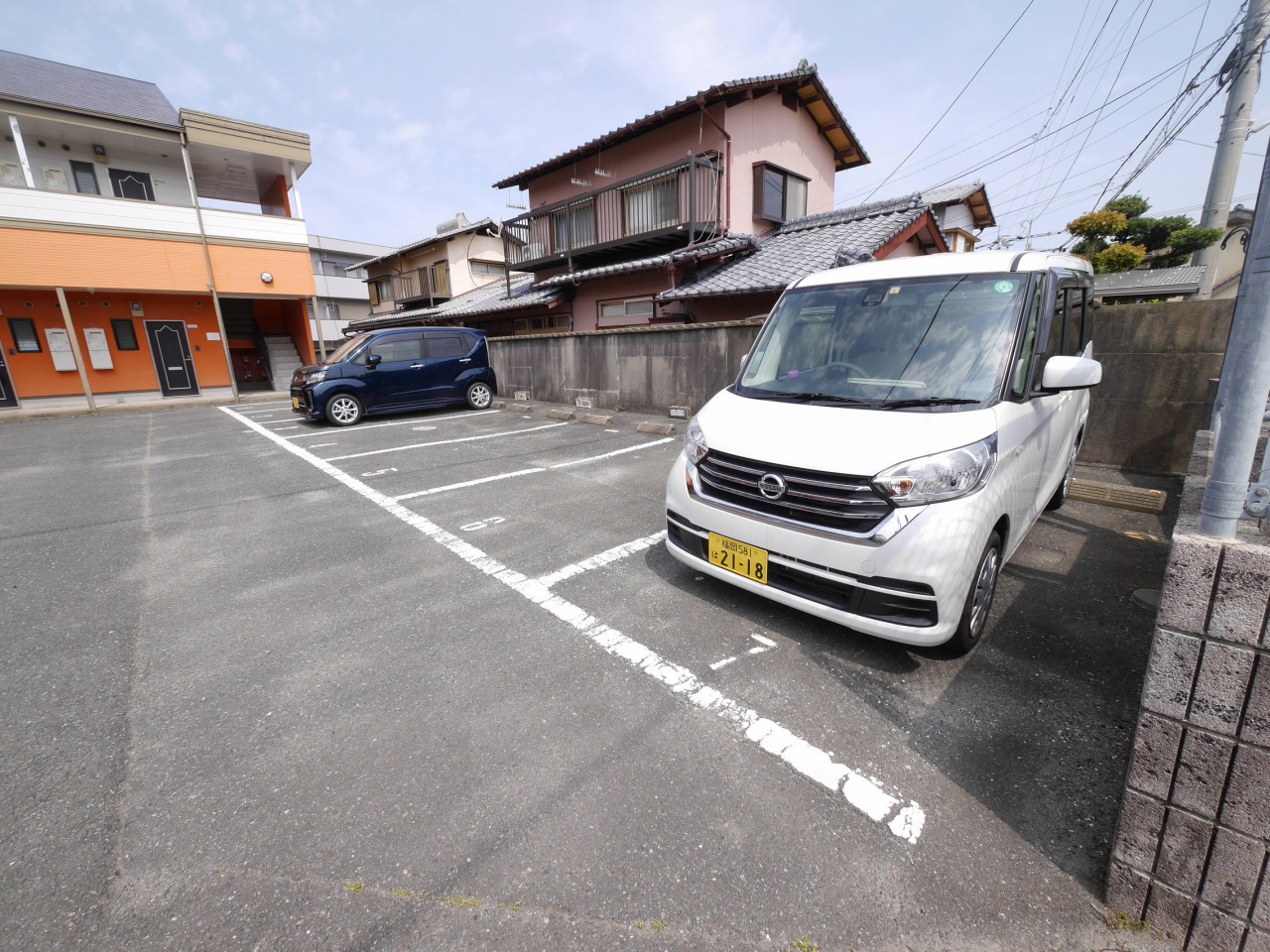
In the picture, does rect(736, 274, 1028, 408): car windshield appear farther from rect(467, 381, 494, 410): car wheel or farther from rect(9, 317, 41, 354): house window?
rect(9, 317, 41, 354): house window

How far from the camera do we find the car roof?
296cm

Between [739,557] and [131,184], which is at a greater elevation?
[131,184]

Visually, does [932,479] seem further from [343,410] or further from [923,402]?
[343,410]

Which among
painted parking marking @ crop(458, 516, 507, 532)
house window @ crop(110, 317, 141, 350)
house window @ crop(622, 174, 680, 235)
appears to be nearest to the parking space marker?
painted parking marking @ crop(458, 516, 507, 532)

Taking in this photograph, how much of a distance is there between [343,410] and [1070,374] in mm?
10056

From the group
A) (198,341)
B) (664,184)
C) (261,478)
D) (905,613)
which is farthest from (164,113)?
(905,613)

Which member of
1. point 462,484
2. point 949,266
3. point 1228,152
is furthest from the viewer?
point 1228,152

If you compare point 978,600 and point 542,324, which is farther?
point 542,324

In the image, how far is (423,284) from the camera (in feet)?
72.2

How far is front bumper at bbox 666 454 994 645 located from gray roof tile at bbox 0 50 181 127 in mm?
18386

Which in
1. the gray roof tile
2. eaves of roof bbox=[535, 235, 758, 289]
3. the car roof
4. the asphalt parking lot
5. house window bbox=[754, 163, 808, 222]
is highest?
the gray roof tile

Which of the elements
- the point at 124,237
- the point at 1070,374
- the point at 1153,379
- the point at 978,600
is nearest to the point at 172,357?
the point at 124,237

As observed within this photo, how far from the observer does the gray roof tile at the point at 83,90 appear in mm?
12562

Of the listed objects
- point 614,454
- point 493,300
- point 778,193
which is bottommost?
point 614,454
